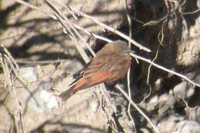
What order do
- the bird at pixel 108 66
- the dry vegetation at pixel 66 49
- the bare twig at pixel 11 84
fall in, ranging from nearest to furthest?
1. the bare twig at pixel 11 84
2. the bird at pixel 108 66
3. the dry vegetation at pixel 66 49

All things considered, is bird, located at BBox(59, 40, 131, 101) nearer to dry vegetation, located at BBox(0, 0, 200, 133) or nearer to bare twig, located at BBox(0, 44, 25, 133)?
dry vegetation, located at BBox(0, 0, 200, 133)

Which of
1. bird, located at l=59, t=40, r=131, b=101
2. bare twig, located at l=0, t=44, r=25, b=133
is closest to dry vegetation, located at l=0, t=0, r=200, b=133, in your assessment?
bird, located at l=59, t=40, r=131, b=101

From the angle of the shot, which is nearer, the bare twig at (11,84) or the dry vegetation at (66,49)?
the bare twig at (11,84)

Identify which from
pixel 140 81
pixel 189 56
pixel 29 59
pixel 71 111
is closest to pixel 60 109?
pixel 71 111

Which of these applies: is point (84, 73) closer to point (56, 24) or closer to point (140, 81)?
point (56, 24)

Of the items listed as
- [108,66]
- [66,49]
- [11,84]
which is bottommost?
[11,84]

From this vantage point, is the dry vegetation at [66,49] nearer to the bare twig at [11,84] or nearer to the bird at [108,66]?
the bird at [108,66]

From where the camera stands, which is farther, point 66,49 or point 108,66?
point 66,49

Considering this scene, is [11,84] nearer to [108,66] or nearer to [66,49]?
[108,66]

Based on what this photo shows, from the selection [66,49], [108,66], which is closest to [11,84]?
[108,66]

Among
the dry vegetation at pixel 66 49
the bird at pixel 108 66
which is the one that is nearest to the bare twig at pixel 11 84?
the dry vegetation at pixel 66 49
